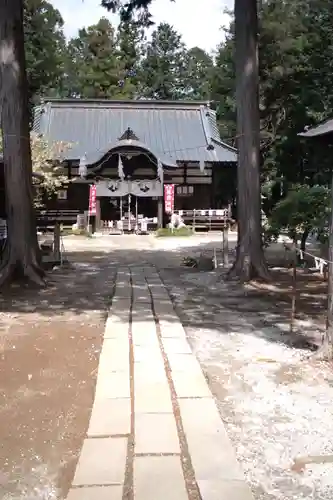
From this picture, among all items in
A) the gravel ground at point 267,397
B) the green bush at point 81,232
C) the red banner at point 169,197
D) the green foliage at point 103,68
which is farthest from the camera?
the green foliage at point 103,68

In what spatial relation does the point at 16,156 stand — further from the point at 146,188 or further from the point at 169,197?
the point at 146,188

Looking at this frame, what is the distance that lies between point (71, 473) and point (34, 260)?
6.69 meters

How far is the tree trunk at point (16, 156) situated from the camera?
8.88m

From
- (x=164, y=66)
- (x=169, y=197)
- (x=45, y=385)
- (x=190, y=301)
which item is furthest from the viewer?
(x=164, y=66)

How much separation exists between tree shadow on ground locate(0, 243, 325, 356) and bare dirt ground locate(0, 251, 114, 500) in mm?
50

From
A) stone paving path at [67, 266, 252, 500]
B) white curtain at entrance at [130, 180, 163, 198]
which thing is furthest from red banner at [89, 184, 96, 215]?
stone paving path at [67, 266, 252, 500]

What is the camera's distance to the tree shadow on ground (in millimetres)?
6066

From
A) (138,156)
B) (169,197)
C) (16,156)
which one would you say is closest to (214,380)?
(16,156)

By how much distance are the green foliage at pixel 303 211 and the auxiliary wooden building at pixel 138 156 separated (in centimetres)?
1306

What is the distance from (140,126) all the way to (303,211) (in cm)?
1880

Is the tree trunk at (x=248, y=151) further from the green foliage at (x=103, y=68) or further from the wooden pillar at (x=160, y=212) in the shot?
the green foliage at (x=103, y=68)

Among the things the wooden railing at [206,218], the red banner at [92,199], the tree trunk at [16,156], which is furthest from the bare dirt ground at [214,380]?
the wooden railing at [206,218]

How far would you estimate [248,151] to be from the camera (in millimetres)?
9445

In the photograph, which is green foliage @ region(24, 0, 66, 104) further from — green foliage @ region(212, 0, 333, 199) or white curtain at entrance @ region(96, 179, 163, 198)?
white curtain at entrance @ region(96, 179, 163, 198)
